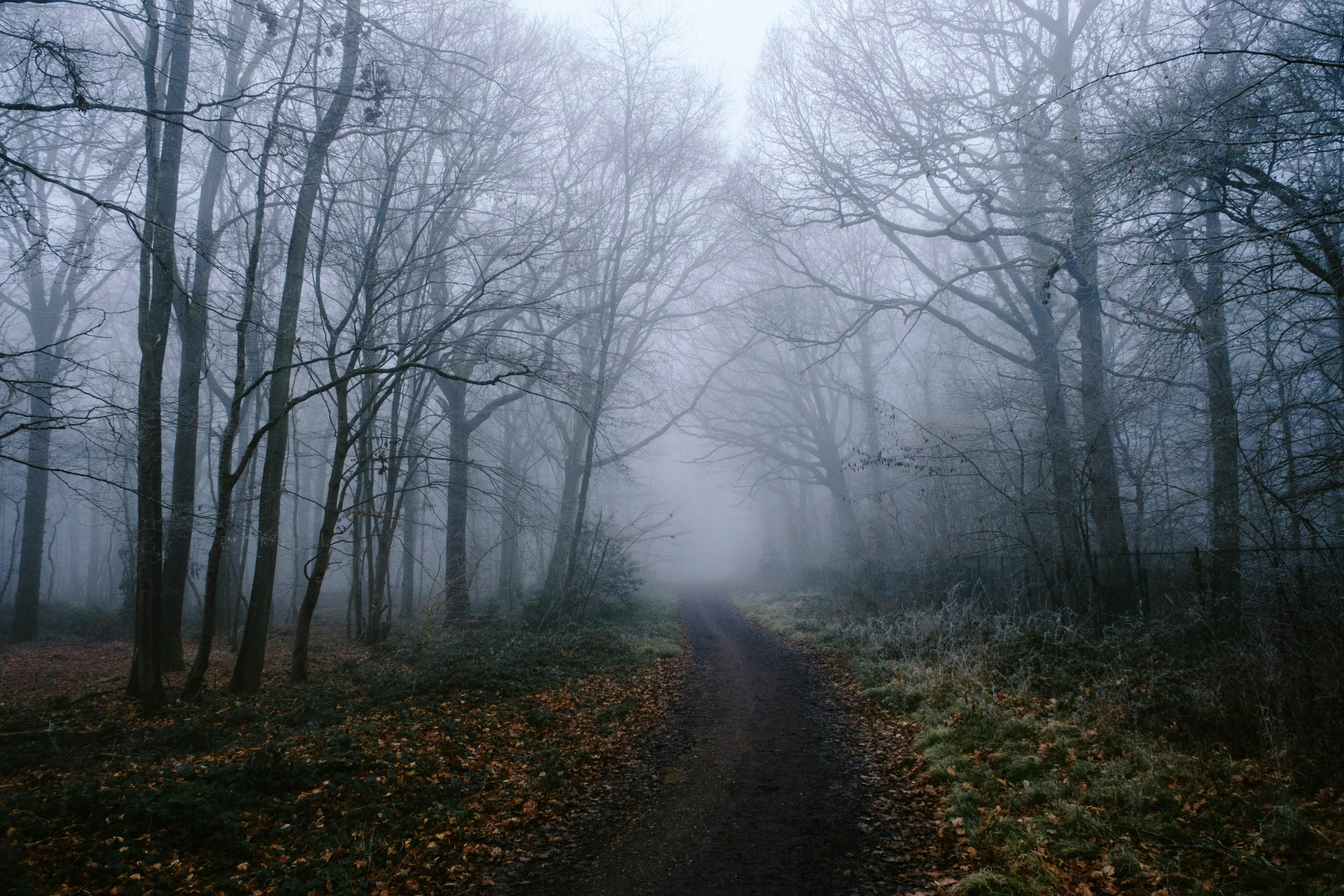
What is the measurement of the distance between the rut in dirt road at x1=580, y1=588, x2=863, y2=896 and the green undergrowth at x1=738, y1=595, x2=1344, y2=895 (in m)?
0.86

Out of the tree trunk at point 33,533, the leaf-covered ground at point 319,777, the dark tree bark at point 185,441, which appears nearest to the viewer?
the leaf-covered ground at point 319,777

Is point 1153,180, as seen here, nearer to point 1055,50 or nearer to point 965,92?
point 965,92

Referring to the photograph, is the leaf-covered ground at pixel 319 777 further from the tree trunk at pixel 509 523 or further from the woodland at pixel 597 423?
the tree trunk at pixel 509 523

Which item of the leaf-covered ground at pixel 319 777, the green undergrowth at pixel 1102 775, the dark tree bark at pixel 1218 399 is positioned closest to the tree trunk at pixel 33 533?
the leaf-covered ground at pixel 319 777

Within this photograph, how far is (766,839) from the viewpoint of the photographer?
16.4 ft

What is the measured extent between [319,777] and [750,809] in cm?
369

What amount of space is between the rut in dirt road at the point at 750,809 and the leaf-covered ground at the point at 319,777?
2.17ft

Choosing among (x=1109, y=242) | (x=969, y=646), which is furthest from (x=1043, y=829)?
(x=1109, y=242)

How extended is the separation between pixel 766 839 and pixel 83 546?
55.0 m

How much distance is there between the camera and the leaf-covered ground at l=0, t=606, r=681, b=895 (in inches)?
175

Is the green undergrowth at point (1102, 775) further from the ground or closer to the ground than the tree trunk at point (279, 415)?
closer to the ground

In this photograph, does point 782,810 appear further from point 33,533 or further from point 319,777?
point 33,533

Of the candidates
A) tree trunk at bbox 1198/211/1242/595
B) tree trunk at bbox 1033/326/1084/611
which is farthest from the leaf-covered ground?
tree trunk at bbox 1198/211/1242/595

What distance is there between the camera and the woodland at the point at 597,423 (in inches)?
201
